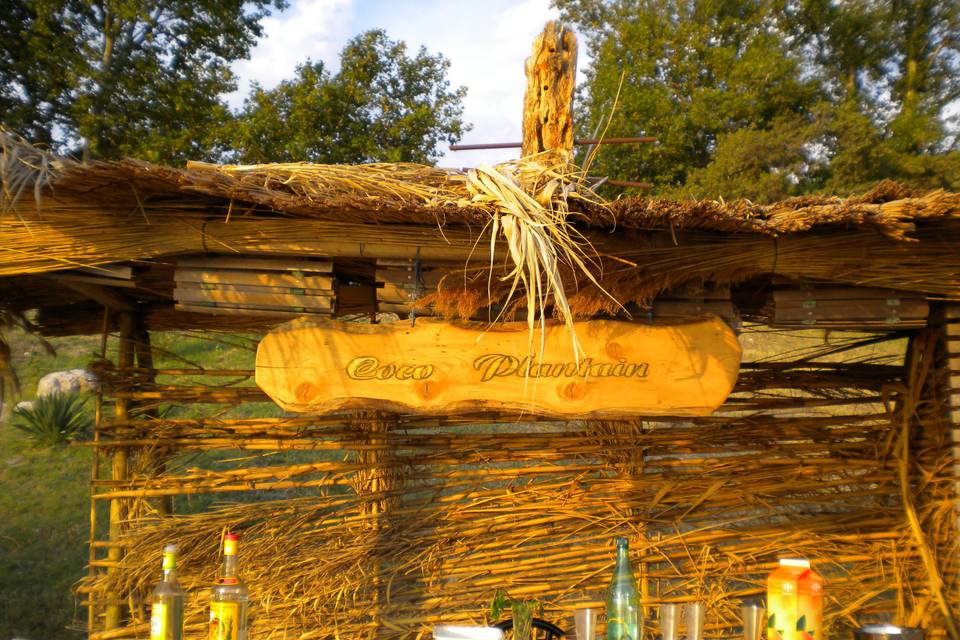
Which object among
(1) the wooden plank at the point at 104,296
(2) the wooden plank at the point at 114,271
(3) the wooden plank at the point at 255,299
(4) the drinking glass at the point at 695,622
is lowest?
(4) the drinking glass at the point at 695,622

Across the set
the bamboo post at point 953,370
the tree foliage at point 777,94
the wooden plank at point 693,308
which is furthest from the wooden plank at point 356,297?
the tree foliage at point 777,94

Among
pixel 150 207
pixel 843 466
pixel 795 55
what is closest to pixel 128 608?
pixel 150 207

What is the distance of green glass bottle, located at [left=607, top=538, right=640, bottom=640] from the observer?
92.4 inches

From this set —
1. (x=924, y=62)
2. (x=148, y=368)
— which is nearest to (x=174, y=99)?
(x=148, y=368)

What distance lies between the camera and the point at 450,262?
3.16 m

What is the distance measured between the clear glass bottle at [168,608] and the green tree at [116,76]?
10816mm

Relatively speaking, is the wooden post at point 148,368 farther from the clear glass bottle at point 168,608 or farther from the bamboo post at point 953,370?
the bamboo post at point 953,370

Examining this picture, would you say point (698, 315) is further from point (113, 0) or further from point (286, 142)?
point (113, 0)

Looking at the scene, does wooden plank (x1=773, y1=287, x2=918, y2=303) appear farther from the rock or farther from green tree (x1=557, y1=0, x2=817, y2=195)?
green tree (x1=557, y1=0, x2=817, y2=195)

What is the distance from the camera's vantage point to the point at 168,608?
88.6 inches

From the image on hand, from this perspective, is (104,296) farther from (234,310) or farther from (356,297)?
(356,297)

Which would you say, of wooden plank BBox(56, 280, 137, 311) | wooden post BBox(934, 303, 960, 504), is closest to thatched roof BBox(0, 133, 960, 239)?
wooden plank BBox(56, 280, 137, 311)

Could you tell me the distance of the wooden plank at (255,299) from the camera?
10.2ft

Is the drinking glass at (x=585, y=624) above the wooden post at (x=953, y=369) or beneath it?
beneath
